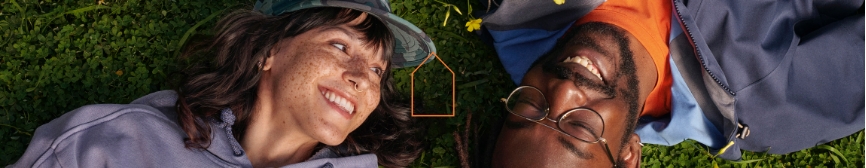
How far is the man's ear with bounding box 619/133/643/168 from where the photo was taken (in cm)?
345

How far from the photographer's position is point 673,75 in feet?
11.9

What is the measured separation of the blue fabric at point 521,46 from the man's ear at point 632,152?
57 centimetres

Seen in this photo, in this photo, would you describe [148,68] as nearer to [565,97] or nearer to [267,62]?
[267,62]

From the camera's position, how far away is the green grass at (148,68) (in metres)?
3.85

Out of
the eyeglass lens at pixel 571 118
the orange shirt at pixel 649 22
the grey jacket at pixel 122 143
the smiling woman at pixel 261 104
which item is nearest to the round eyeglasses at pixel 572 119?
the eyeglass lens at pixel 571 118

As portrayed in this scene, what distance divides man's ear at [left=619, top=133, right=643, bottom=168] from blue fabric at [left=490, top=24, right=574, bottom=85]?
57 centimetres

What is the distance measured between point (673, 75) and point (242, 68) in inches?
78.0

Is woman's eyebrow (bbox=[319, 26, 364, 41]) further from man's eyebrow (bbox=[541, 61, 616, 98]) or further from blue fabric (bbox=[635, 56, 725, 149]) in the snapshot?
blue fabric (bbox=[635, 56, 725, 149])

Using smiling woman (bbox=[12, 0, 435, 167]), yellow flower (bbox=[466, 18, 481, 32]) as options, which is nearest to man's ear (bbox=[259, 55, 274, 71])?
smiling woman (bbox=[12, 0, 435, 167])

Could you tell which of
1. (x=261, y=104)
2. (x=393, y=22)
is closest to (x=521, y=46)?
(x=393, y=22)

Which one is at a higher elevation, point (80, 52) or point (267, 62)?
point (267, 62)

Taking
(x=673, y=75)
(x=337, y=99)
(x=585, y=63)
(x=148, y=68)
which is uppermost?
(x=337, y=99)

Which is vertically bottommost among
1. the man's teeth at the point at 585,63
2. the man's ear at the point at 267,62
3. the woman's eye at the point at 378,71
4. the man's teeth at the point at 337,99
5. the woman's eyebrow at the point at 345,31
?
the man's teeth at the point at 585,63

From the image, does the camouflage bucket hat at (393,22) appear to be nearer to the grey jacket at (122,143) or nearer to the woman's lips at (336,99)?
the woman's lips at (336,99)
